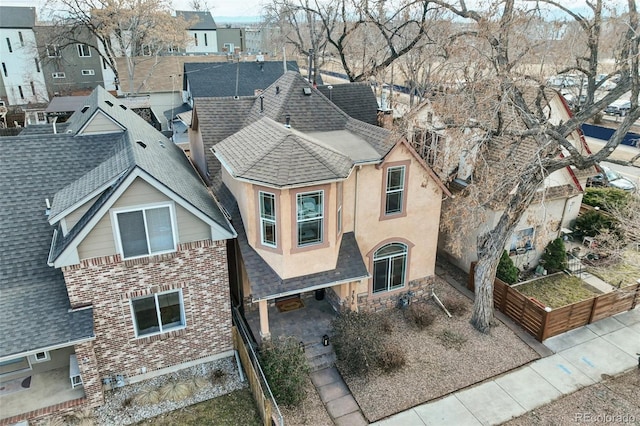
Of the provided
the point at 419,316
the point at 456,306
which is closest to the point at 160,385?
the point at 419,316

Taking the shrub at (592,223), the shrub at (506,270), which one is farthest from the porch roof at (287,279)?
the shrub at (592,223)

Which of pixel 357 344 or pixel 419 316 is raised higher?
pixel 357 344

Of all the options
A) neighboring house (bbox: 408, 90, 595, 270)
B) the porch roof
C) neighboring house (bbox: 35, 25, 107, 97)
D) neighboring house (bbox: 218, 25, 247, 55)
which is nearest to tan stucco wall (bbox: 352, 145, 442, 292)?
the porch roof

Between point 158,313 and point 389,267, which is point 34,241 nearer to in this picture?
point 158,313

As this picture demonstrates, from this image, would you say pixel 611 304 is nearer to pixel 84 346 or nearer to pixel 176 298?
pixel 176 298

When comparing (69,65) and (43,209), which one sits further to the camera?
(69,65)

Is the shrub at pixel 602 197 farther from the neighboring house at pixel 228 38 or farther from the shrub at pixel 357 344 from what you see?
the neighboring house at pixel 228 38

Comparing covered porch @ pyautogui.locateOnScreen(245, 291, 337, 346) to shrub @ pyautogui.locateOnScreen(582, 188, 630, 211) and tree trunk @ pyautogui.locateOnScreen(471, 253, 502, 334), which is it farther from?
shrub @ pyautogui.locateOnScreen(582, 188, 630, 211)

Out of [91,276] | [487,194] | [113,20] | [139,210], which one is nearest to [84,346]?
[91,276]
